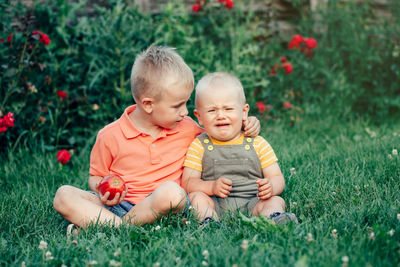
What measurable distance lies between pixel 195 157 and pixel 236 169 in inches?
10.8

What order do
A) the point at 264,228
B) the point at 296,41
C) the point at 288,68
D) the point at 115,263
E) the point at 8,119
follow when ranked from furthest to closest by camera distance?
the point at 296,41 < the point at 288,68 < the point at 8,119 < the point at 264,228 < the point at 115,263

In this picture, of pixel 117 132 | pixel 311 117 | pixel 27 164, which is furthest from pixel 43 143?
pixel 311 117

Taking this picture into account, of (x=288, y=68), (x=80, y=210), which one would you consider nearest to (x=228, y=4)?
(x=288, y=68)

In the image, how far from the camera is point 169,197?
98.8 inches

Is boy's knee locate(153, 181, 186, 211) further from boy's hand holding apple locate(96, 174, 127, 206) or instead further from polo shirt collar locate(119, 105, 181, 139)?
polo shirt collar locate(119, 105, 181, 139)

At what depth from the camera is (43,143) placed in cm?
417

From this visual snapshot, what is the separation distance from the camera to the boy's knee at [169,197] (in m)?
2.51

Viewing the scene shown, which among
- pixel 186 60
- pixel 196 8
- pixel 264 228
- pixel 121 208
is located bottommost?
pixel 121 208

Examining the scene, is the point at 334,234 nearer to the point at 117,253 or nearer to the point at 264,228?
the point at 264,228

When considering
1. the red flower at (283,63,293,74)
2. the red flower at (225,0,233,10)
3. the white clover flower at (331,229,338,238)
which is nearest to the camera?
the white clover flower at (331,229,338,238)

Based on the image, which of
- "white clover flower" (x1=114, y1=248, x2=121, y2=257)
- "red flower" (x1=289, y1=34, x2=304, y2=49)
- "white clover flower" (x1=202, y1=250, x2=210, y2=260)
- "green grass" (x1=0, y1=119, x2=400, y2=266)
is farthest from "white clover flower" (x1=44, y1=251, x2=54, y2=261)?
"red flower" (x1=289, y1=34, x2=304, y2=49)

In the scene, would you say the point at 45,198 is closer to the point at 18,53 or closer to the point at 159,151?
the point at 159,151

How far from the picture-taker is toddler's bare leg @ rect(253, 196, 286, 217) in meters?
2.56

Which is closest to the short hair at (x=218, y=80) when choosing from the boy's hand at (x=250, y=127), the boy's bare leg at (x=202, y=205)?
the boy's hand at (x=250, y=127)
